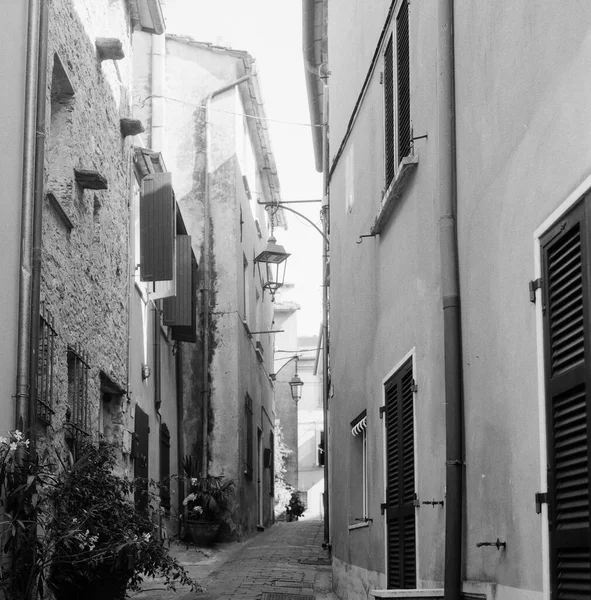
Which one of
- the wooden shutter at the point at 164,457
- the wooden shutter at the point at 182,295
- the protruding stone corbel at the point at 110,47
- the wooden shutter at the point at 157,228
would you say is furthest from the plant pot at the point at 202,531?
the protruding stone corbel at the point at 110,47

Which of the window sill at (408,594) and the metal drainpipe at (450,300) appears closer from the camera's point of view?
the window sill at (408,594)

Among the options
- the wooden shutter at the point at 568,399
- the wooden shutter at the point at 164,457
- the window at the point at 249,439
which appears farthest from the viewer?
the window at the point at 249,439

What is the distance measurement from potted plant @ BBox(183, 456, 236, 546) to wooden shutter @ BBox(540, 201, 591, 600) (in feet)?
37.0

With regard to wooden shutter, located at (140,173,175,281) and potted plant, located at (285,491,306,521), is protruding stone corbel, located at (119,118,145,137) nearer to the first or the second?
wooden shutter, located at (140,173,175,281)

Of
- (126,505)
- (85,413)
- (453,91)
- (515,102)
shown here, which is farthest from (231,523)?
(515,102)

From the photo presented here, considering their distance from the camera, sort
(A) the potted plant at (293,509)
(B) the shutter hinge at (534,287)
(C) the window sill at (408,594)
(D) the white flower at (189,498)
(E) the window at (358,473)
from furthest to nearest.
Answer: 1. (A) the potted plant at (293,509)
2. (D) the white flower at (189,498)
3. (E) the window at (358,473)
4. (C) the window sill at (408,594)
5. (B) the shutter hinge at (534,287)

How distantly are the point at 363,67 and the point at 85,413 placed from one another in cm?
406

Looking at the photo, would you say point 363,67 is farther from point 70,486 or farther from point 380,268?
point 70,486

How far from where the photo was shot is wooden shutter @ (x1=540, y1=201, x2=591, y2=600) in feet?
12.0

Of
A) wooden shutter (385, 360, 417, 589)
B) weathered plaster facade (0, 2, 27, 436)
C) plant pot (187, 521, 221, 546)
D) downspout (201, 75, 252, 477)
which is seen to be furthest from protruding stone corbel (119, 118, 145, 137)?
plant pot (187, 521, 221, 546)

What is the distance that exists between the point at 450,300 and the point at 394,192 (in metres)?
1.86

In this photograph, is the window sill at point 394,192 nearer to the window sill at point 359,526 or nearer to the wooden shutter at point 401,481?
the wooden shutter at point 401,481

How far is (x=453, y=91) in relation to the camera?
5.91 metres

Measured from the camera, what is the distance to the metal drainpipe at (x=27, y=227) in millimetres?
7281
